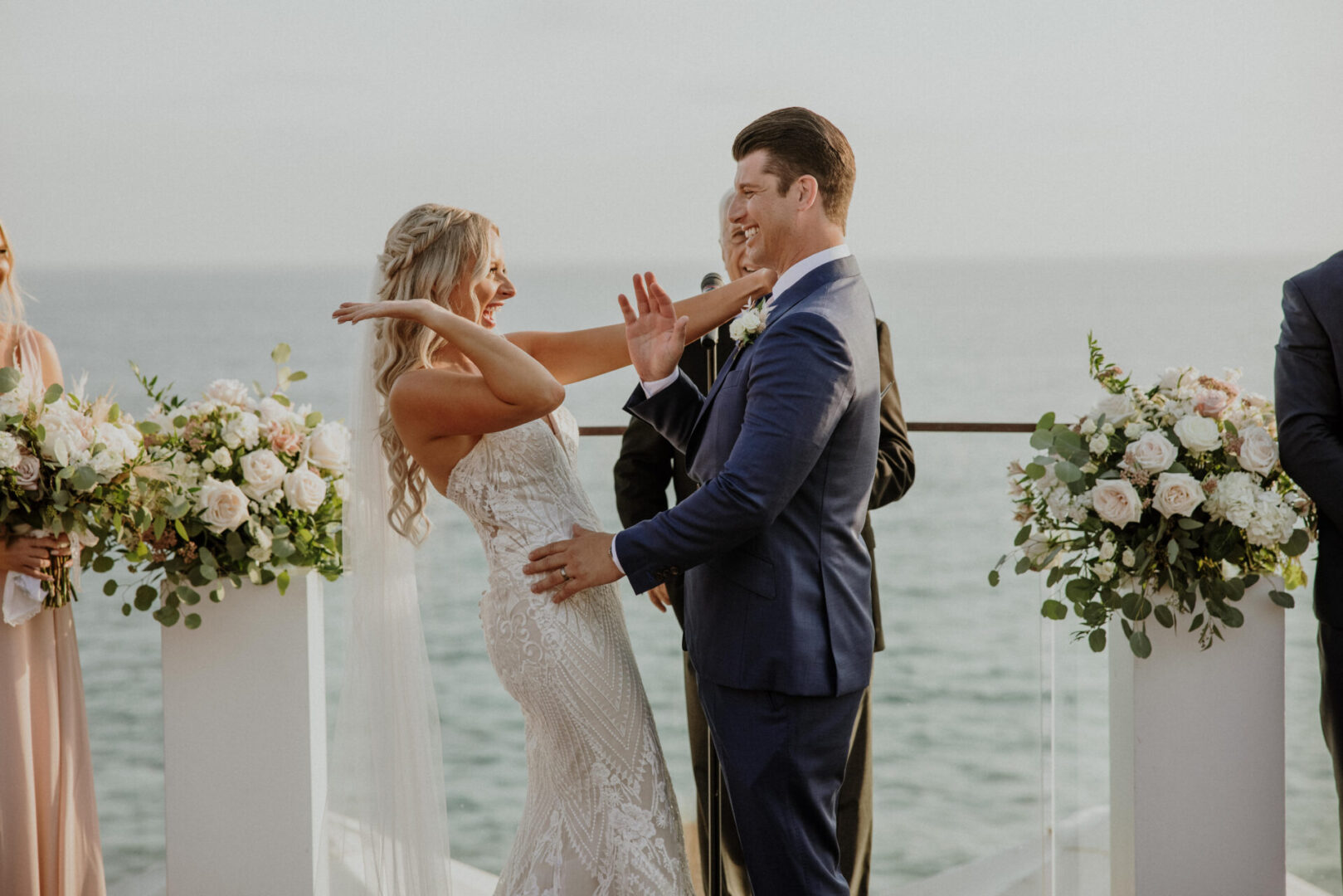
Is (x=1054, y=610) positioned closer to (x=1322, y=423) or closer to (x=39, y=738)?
(x=1322, y=423)

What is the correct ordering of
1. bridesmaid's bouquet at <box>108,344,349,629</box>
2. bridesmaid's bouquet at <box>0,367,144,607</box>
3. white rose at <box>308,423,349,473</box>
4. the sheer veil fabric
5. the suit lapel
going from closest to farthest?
the suit lapel → the sheer veil fabric → bridesmaid's bouquet at <box>0,367,144,607</box> → bridesmaid's bouquet at <box>108,344,349,629</box> → white rose at <box>308,423,349,473</box>

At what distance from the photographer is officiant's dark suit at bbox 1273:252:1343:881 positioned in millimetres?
2373

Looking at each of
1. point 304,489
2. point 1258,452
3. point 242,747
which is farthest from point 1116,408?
point 242,747

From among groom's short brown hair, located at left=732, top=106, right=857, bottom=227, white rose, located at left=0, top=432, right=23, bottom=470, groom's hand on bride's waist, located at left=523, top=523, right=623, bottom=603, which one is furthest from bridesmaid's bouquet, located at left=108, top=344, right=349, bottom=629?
groom's short brown hair, located at left=732, top=106, right=857, bottom=227

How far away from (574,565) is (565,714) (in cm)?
30

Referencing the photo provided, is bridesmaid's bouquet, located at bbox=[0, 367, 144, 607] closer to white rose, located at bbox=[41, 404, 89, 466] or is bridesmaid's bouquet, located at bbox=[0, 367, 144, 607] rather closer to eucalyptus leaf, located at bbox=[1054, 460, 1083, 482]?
white rose, located at bbox=[41, 404, 89, 466]

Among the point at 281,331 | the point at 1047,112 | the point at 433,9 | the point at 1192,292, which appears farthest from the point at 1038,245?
the point at 281,331

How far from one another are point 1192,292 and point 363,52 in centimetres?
2668

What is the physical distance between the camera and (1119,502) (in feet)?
8.57

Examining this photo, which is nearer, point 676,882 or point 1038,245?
point 676,882

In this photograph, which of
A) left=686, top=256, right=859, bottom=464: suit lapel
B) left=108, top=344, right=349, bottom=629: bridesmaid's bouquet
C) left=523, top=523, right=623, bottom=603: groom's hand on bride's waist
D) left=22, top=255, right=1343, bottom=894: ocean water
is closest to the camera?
left=686, top=256, right=859, bottom=464: suit lapel

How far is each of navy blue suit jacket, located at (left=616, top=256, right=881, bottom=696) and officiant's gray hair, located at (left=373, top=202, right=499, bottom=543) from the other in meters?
0.63

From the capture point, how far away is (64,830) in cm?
277

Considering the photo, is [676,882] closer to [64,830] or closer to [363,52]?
[64,830]
